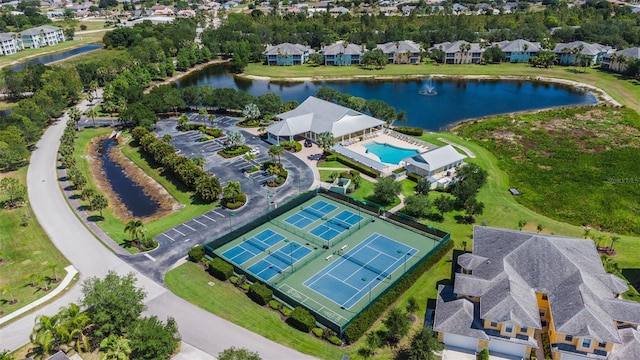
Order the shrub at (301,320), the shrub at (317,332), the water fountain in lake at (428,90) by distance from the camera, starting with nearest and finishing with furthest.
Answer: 1. the shrub at (317,332)
2. the shrub at (301,320)
3. the water fountain in lake at (428,90)

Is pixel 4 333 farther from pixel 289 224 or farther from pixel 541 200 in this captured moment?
pixel 541 200

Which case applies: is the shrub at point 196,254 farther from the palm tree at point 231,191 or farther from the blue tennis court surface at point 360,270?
the blue tennis court surface at point 360,270

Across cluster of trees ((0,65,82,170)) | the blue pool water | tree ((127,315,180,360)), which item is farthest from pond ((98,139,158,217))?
the blue pool water

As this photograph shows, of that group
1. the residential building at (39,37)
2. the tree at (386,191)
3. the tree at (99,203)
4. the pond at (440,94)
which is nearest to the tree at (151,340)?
the tree at (99,203)

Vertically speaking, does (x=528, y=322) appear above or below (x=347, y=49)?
below

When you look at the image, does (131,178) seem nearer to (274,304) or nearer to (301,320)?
(274,304)

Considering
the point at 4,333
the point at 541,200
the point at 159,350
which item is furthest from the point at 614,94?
the point at 4,333
